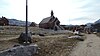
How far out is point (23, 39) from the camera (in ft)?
100

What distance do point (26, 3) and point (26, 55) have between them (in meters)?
5.85

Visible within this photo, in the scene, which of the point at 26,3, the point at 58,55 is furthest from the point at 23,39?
the point at 58,55

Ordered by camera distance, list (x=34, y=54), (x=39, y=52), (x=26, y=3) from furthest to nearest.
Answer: (x=26, y=3) → (x=39, y=52) → (x=34, y=54)

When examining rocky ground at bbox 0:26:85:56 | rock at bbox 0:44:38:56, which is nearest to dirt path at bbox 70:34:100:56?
rocky ground at bbox 0:26:85:56

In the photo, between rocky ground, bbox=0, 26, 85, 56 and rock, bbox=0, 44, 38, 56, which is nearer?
rock, bbox=0, 44, 38, 56

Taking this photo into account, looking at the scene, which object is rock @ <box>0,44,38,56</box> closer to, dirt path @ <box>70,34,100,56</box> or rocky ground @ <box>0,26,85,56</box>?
rocky ground @ <box>0,26,85,56</box>

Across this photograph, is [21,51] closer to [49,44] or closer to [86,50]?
[86,50]

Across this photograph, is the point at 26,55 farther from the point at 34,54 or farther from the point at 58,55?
the point at 58,55

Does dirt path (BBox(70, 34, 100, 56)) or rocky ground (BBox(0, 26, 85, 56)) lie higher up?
rocky ground (BBox(0, 26, 85, 56))

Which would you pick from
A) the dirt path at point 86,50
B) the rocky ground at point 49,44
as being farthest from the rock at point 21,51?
the dirt path at point 86,50

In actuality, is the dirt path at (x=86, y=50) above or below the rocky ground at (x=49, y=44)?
below

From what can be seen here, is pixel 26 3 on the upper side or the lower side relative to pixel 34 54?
upper

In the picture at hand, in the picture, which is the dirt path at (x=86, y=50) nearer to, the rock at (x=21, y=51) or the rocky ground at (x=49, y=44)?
the rocky ground at (x=49, y=44)

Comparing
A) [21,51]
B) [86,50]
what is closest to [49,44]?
[86,50]
